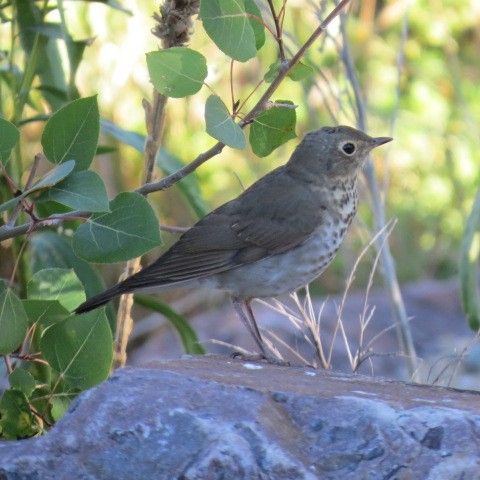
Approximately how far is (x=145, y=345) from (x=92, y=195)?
4182mm

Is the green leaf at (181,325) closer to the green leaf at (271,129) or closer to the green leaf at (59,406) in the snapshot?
Answer: the green leaf at (59,406)

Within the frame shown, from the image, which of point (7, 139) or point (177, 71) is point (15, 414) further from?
point (177, 71)

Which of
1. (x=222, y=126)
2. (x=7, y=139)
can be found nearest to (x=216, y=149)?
(x=222, y=126)

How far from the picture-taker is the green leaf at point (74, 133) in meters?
2.38

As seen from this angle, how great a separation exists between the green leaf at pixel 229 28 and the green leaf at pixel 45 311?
0.75 metres

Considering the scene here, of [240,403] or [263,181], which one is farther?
[263,181]

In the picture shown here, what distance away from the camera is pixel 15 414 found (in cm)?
243

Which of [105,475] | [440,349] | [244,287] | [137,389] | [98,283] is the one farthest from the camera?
[440,349]

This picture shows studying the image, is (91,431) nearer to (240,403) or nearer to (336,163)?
(240,403)

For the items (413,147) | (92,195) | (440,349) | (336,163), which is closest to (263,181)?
(336,163)

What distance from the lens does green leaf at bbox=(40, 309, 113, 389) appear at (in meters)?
2.50

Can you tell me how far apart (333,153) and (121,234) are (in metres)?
1.62

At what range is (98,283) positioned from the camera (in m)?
3.17

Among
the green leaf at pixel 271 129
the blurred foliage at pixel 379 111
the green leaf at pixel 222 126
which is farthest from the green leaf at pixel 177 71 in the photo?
the blurred foliage at pixel 379 111
